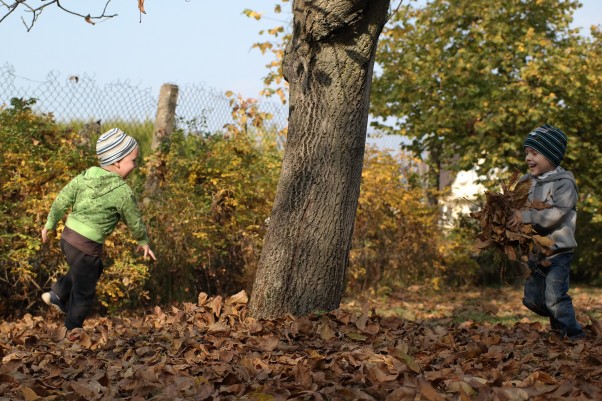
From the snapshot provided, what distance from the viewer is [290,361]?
14.5 ft

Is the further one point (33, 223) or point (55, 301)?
point (33, 223)

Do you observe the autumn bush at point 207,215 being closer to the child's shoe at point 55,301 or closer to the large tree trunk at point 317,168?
the child's shoe at point 55,301

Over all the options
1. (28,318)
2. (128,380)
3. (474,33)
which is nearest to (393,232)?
(474,33)

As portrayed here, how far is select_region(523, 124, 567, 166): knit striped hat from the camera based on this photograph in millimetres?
5758

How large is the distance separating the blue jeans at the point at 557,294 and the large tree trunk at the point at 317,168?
1.45 m

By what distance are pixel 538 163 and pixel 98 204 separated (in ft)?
10.5

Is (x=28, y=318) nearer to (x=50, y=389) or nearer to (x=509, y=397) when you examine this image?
(x=50, y=389)

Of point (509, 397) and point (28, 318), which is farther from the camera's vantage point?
point (28, 318)

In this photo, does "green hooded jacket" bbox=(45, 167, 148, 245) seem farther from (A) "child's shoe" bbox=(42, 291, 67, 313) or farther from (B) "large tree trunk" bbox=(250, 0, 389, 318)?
(B) "large tree trunk" bbox=(250, 0, 389, 318)

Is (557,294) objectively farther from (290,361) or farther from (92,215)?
Result: (92,215)

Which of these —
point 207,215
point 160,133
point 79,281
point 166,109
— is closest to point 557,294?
point 79,281

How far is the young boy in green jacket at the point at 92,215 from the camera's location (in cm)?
605

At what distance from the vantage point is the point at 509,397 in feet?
11.7

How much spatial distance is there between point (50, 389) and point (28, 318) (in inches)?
137
